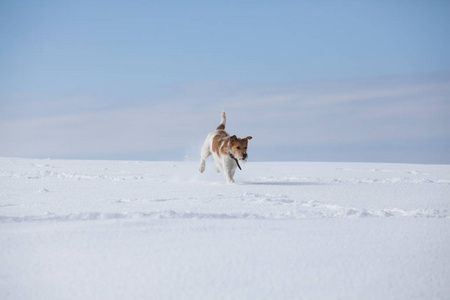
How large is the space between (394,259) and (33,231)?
→ 215cm

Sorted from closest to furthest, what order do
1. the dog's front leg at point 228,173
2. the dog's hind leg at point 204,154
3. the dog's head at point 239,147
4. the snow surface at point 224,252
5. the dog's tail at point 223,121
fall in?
1. the snow surface at point 224,252
2. the dog's head at point 239,147
3. the dog's front leg at point 228,173
4. the dog's hind leg at point 204,154
5. the dog's tail at point 223,121

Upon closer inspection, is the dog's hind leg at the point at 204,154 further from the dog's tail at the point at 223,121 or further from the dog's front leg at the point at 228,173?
the dog's front leg at the point at 228,173

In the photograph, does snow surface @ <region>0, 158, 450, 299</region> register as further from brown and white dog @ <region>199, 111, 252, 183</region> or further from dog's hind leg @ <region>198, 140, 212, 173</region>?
dog's hind leg @ <region>198, 140, 212, 173</region>

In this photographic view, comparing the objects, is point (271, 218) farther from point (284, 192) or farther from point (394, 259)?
point (284, 192)

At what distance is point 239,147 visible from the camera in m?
6.25

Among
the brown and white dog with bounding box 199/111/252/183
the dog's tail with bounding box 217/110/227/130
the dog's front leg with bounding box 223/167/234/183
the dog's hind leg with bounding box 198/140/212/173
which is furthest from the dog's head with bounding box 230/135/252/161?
the dog's tail with bounding box 217/110/227/130

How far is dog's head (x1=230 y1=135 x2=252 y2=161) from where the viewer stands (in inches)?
A: 246

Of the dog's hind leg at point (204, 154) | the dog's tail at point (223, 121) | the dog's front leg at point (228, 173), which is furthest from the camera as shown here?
the dog's tail at point (223, 121)

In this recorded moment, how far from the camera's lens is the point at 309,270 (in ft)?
6.13

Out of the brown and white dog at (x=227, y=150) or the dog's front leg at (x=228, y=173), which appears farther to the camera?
the dog's front leg at (x=228, y=173)

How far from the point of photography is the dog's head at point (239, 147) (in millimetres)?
6242

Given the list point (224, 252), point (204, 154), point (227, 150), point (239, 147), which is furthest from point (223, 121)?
point (224, 252)

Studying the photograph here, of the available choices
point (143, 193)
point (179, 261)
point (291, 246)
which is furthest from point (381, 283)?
point (143, 193)

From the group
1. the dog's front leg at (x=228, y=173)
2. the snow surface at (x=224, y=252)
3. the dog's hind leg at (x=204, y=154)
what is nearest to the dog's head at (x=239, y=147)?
the dog's front leg at (x=228, y=173)
